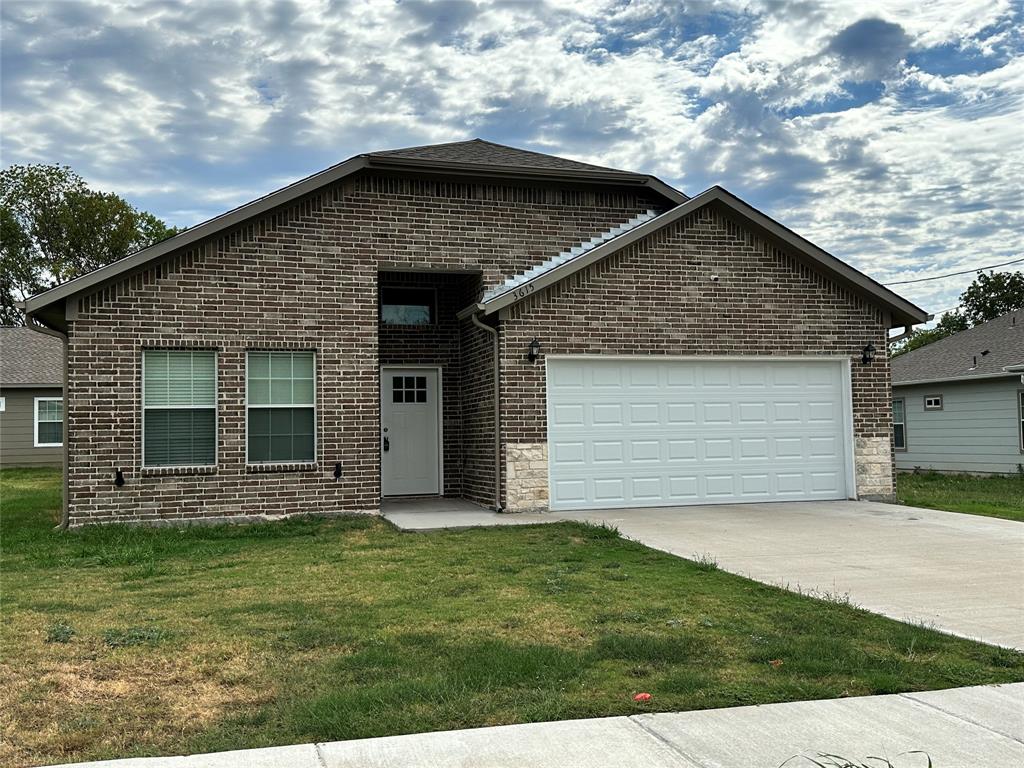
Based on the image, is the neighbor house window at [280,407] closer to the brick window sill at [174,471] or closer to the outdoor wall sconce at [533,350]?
the brick window sill at [174,471]

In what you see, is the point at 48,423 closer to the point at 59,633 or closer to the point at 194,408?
the point at 194,408

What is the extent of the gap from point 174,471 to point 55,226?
34391 millimetres

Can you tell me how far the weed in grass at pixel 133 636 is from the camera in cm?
604

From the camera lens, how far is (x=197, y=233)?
1259 cm

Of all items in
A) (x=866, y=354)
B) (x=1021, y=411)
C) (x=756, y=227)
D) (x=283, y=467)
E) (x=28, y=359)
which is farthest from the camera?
(x=28, y=359)

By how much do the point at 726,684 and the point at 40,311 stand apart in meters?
11.0

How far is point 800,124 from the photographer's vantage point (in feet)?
60.7

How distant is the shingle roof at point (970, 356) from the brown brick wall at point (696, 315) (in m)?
8.77

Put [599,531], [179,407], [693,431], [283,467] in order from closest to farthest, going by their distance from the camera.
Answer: [599,531] → [179,407] → [283,467] → [693,431]

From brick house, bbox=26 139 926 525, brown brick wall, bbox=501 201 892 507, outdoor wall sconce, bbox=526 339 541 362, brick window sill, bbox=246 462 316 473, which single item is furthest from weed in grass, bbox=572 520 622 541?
brick window sill, bbox=246 462 316 473

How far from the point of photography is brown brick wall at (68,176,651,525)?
488 inches

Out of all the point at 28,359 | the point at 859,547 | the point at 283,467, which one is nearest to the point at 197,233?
the point at 283,467

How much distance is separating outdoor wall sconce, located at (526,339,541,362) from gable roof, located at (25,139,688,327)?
9.40ft

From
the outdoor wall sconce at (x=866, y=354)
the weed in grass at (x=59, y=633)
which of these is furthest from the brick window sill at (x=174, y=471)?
the outdoor wall sconce at (x=866, y=354)
